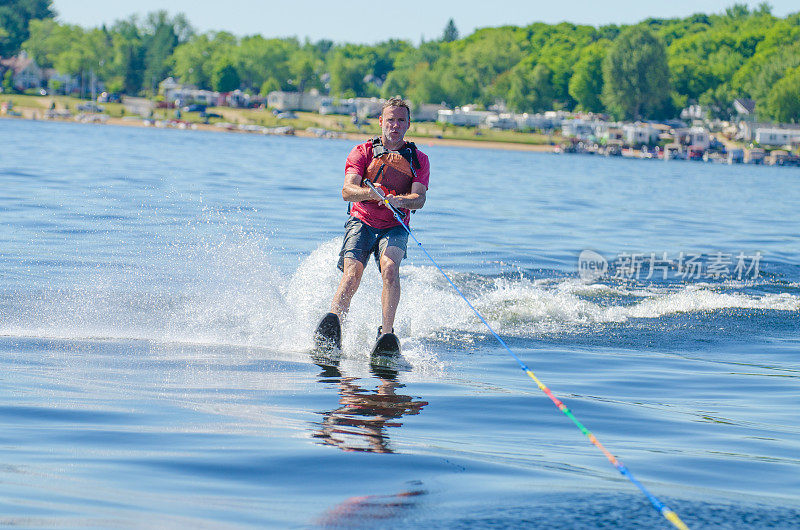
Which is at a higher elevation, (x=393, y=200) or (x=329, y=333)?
(x=393, y=200)

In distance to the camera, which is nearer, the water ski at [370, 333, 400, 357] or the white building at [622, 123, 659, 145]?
the water ski at [370, 333, 400, 357]

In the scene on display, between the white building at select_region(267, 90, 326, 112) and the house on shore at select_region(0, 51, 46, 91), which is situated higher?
the house on shore at select_region(0, 51, 46, 91)

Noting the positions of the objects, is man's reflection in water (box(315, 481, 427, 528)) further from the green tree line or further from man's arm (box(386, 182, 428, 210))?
the green tree line

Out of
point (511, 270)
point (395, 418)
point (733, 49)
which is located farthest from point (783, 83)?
point (395, 418)

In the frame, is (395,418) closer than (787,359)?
Yes

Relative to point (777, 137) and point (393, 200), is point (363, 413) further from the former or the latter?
point (777, 137)

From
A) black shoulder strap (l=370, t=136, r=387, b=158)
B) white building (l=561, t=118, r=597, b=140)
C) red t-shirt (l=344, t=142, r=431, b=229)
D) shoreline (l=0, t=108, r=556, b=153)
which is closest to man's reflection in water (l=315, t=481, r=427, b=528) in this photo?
red t-shirt (l=344, t=142, r=431, b=229)

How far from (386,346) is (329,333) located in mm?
597

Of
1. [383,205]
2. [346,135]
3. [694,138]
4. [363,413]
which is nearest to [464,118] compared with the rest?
[346,135]

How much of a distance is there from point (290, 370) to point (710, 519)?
366 centimetres

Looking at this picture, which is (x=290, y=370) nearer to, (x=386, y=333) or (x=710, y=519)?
(x=386, y=333)

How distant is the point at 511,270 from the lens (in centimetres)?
1344

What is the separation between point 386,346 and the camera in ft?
24.7

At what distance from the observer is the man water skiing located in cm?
757
